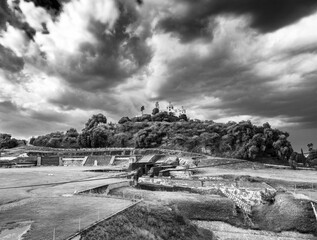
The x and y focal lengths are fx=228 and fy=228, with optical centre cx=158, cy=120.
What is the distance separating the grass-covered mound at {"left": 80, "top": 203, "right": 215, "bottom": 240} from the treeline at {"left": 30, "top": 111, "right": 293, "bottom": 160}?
4597 centimetres

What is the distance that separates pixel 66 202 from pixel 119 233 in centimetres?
610

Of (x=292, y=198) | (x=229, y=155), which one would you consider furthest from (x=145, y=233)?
(x=229, y=155)

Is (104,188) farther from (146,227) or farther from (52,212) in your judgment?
(146,227)

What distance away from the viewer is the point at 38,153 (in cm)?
7038

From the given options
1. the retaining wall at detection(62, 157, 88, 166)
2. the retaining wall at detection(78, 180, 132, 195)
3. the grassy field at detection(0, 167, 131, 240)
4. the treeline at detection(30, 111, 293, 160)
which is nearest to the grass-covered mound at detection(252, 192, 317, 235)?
the grassy field at detection(0, 167, 131, 240)

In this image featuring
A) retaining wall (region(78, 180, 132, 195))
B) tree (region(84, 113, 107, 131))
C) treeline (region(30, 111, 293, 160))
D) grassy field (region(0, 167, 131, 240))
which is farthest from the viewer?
tree (region(84, 113, 107, 131))

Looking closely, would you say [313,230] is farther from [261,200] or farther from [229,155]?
[229,155]

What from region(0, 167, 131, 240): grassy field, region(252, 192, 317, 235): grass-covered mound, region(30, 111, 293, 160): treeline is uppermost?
region(30, 111, 293, 160): treeline

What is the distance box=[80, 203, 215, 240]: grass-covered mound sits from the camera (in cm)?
983

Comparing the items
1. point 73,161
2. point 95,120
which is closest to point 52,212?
point 73,161

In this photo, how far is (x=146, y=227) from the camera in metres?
11.8

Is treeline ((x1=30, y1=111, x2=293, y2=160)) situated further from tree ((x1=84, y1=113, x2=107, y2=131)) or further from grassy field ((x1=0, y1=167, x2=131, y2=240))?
grassy field ((x1=0, y1=167, x2=131, y2=240))

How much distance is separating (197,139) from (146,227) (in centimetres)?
5794

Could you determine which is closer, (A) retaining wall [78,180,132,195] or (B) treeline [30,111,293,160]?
(A) retaining wall [78,180,132,195]
